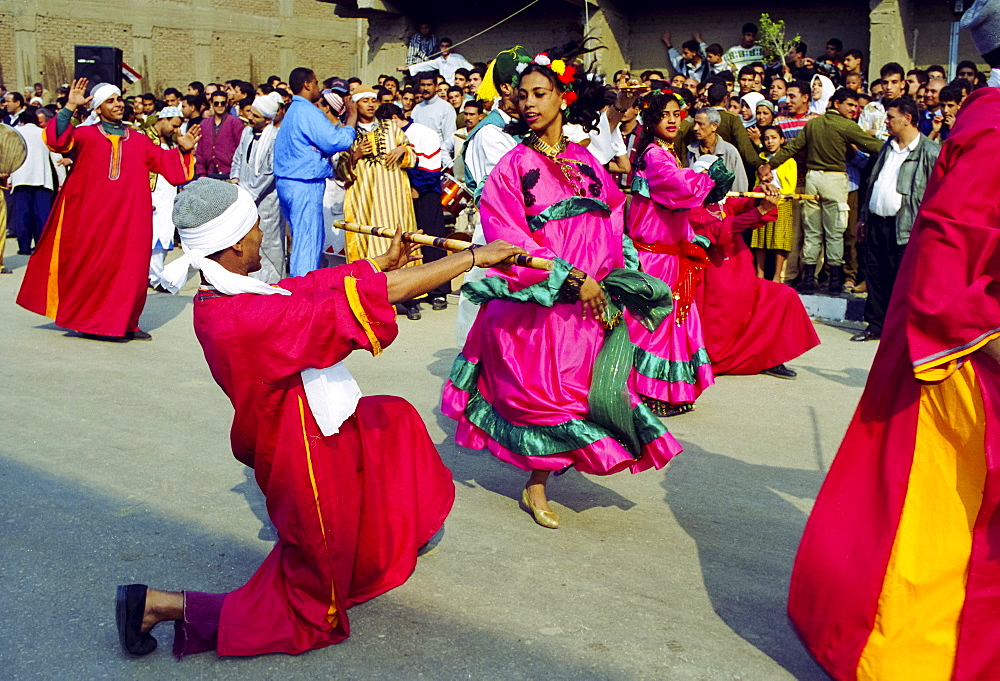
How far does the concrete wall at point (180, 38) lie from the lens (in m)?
24.4

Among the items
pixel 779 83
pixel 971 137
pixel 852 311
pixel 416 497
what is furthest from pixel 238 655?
pixel 779 83

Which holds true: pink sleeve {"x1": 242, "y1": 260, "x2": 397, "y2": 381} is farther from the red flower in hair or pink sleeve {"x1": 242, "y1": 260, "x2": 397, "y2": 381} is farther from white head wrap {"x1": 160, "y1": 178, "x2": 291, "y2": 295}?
the red flower in hair

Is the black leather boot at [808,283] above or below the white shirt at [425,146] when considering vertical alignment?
below

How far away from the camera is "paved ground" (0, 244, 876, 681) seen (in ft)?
9.98

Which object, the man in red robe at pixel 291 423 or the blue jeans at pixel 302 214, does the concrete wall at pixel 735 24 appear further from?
the man in red robe at pixel 291 423

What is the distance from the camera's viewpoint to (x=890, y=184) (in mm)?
7852

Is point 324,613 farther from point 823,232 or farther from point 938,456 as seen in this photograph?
point 823,232

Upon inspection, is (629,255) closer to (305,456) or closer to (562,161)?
(562,161)

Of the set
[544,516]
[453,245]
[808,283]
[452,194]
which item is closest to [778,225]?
[808,283]

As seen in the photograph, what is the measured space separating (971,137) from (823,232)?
24.0ft

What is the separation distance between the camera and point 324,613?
3061 mm

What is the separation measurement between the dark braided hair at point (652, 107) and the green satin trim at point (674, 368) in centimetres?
116

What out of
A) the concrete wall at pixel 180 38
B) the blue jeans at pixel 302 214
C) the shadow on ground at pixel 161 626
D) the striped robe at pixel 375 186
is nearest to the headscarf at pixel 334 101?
the striped robe at pixel 375 186

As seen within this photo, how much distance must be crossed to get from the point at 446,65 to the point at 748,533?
12.9 meters
